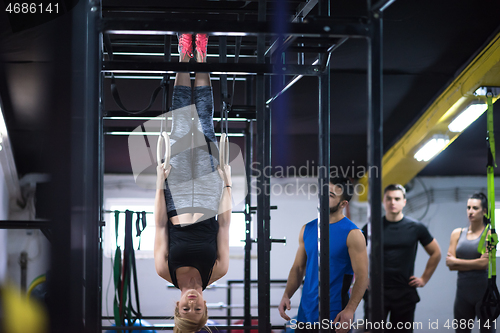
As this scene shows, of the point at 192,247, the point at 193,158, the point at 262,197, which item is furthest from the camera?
the point at 193,158

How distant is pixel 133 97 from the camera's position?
183 inches

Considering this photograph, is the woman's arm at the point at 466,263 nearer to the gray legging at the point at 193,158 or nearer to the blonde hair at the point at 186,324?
the blonde hair at the point at 186,324

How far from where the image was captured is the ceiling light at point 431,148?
486 cm

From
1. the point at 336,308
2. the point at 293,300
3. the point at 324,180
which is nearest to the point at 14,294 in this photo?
the point at 336,308

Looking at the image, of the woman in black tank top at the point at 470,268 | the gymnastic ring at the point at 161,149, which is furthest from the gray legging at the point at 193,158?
the woman in black tank top at the point at 470,268

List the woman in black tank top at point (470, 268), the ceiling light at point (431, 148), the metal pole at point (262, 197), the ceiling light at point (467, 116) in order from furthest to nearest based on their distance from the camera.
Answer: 1. the ceiling light at point (431, 148)
2. the ceiling light at point (467, 116)
3. the woman in black tank top at point (470, 268)
4. the metal pole at point (262, 197)

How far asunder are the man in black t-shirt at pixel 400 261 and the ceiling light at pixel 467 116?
119 centimetres

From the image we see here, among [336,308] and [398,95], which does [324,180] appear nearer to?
[336,308]

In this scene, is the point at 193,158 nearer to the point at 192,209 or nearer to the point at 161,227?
the point at 192,209

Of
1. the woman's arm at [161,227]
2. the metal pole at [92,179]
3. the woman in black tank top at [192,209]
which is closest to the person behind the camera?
the metal pole at [92,179]

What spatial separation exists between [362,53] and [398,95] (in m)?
1.14

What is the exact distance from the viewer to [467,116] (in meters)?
4.32

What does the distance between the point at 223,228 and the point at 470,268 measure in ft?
8.87

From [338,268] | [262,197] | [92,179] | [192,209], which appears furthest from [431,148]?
[92,179]
